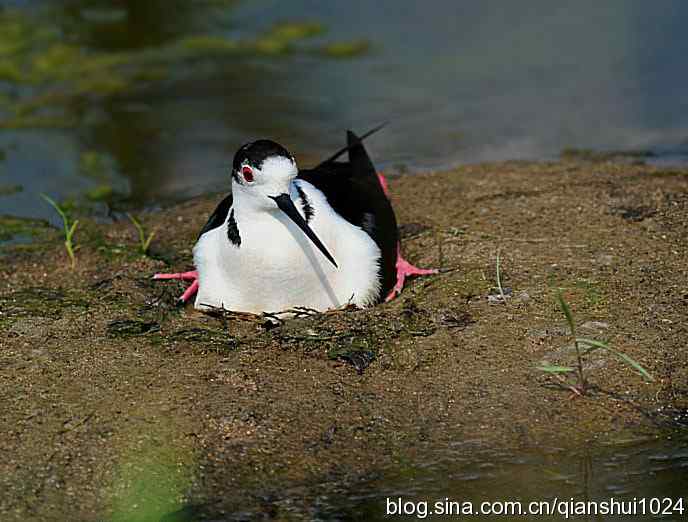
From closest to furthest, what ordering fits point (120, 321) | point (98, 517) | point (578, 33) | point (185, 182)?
point (98, 517) < point (120, 321) < point (185, 182) < point (578, 33)

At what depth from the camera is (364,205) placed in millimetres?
4969

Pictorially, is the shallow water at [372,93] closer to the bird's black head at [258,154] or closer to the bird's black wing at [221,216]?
the bird's black wing at [221,216]

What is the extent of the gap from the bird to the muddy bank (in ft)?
0.34

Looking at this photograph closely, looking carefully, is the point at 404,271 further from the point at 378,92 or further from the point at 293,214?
the point at 378,92

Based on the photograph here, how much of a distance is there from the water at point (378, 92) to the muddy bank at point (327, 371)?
156cm

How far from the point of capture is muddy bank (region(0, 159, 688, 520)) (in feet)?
11.8

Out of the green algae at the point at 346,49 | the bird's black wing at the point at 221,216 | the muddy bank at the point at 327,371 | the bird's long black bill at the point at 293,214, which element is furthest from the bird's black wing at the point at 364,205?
the green algae at the point at 346,49

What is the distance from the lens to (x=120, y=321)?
4.57m

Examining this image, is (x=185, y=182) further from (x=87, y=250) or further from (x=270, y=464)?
(x=270, y=464)

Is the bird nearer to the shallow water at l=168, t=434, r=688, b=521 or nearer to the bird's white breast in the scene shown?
the bird's white breast

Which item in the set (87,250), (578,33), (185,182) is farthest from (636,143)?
(87,250)

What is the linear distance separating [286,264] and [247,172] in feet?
1.28

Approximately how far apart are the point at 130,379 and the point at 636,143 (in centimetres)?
Answer: 384

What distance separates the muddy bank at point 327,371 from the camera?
3605 millimetres
